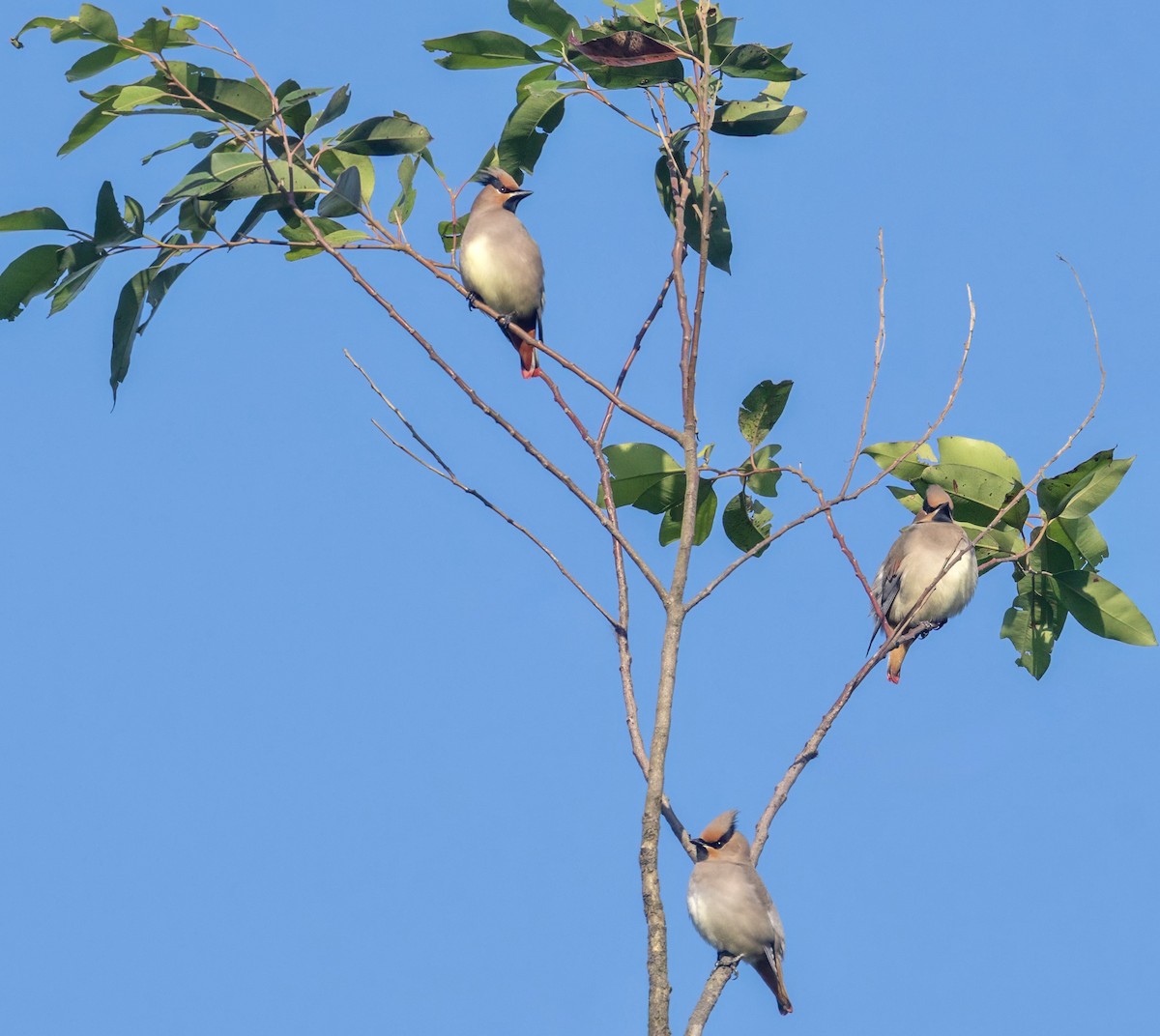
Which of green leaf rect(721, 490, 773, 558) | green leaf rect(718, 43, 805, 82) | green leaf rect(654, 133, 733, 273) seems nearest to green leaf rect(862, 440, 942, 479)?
green leaf rect(721, 490, 773, 558)

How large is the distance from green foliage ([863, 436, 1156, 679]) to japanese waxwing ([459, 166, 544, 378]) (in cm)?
240

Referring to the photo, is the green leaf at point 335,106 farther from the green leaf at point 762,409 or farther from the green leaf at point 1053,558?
the green leaf at point 1053,558

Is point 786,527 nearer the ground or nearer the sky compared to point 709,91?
nearer the ground

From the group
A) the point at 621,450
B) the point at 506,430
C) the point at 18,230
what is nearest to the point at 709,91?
the point at 621,450

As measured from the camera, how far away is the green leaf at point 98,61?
10.9 feet

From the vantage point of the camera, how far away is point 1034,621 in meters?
4.21

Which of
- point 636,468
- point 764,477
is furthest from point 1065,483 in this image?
point 636,468

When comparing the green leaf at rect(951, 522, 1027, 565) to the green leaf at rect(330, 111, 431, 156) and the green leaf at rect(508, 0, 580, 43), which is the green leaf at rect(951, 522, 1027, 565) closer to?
the green leaf at rect(508, 0, 580, 43)

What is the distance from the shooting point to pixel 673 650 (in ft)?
9.01

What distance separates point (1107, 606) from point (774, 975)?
1.89 m

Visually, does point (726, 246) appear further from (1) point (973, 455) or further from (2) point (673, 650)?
(2) point (673, 650)

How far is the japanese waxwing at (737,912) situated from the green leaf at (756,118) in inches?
89.3

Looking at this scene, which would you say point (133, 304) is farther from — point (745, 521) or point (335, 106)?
point (745, 521)

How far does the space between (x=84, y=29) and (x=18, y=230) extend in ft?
1.54
